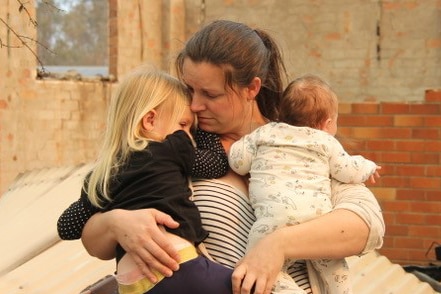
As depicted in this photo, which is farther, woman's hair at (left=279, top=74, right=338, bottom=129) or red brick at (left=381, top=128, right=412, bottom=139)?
red brick at (left=381, top=128, right=412, bottom=139)

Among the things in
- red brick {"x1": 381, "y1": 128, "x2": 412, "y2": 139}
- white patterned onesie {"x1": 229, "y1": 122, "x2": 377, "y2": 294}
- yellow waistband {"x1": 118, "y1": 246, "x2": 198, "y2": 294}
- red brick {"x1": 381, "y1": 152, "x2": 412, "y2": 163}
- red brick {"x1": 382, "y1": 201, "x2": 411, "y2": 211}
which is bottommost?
red brick {"x1": 382, "y1": 201, "x2": 411, "y2": 211}

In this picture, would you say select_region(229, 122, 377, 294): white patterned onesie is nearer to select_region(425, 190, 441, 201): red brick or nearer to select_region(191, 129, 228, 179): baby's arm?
select_region(191, 129, 228, 179): baby's arm

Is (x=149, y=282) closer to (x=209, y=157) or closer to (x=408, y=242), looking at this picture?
(x=209, y=157)

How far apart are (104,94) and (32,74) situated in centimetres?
120

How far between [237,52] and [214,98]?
14cm

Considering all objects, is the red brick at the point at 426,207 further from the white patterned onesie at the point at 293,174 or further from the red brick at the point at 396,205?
the white patterned onesie at the point at 293,174

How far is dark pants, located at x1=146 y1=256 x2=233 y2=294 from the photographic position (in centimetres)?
236

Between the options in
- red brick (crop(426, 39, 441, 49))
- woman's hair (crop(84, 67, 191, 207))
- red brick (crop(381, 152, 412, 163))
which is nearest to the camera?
woman's hair (crop(84, 67, 191, 207))

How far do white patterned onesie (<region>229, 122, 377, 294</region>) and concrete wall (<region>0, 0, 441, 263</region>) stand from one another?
7.09m

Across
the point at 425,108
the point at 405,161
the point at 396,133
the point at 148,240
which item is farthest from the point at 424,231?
the point at 148,240

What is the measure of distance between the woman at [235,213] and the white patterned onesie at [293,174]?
0.05 meters

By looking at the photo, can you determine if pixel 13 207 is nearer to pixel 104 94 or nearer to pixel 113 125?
pixel 113 125

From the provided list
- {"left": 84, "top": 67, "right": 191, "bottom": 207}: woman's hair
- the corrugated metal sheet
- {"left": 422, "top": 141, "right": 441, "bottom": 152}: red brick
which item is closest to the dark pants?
{"left": 84, "top": 67, "right": 191, "bottom": 207}: woman's hair

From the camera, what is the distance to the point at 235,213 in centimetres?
256
